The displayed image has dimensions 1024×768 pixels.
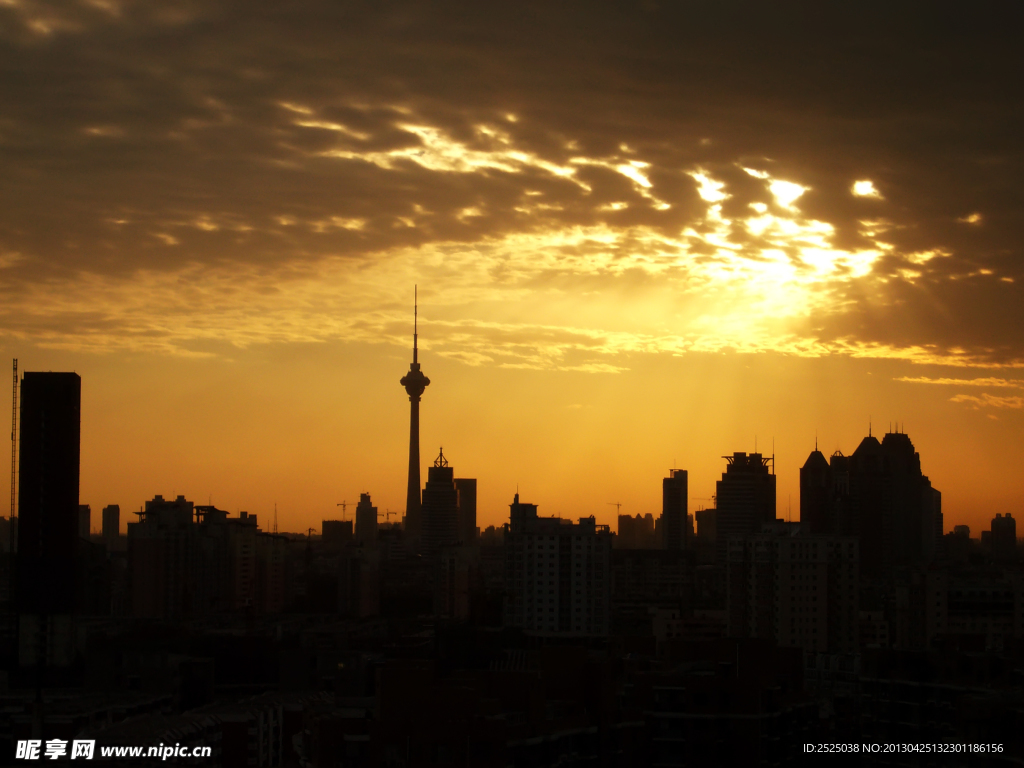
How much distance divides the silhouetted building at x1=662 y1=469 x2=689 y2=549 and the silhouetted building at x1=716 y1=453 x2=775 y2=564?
1560 centimetres

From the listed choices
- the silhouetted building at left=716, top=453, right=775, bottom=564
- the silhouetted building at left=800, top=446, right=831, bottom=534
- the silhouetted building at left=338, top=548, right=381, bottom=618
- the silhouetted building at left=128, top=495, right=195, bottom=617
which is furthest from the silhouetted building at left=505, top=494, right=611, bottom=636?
the silhouetted building at left=716, top=453, right=775, bottom=564

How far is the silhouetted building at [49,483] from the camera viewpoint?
184ft

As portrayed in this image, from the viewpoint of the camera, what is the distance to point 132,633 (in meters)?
55.9

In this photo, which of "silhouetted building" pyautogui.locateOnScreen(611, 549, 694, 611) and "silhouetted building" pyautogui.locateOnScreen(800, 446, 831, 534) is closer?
"silhouetted building" pyautogui.locateOnScreen(611, 549, 694, 611)

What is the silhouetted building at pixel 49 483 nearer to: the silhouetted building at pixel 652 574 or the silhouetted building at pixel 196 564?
the silhouetted building at pixel 196 564

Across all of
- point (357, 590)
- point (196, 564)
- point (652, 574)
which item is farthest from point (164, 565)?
point (652, 574)

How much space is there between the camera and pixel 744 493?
110688mm

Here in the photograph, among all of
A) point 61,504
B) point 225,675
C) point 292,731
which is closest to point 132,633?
point 61,504

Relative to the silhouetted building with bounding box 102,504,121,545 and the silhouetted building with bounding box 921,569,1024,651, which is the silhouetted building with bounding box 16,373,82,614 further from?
the silhouetted building with bounding box 102,504,121,545

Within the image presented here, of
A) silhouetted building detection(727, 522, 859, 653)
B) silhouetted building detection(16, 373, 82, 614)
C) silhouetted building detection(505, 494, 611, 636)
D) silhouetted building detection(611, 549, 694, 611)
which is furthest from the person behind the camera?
silhouetted building detection(611, 549, 694, 611)

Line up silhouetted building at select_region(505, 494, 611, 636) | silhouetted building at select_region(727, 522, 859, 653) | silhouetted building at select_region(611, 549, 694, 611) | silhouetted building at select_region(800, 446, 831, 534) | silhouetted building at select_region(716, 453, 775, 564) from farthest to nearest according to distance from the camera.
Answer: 1. silhouetted building at select_region(716, 453, 775, 564)
2. silhouetted building at select_region(800, 446, 831, 534)
3. silhouetted building at select_region(611, 549, 694, 611)
4. silhouetted building at select_region(505, 494, 611, 636)
5. silhouetted building at select_region(727, 522, 859, 653)

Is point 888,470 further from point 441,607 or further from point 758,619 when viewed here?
point 758,619

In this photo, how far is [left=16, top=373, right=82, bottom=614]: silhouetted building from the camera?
56.2 m

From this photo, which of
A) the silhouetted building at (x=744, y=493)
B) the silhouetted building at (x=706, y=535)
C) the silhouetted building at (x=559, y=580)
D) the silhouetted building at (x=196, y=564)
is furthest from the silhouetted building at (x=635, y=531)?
the silhouetted building at (x=559, y=580)
